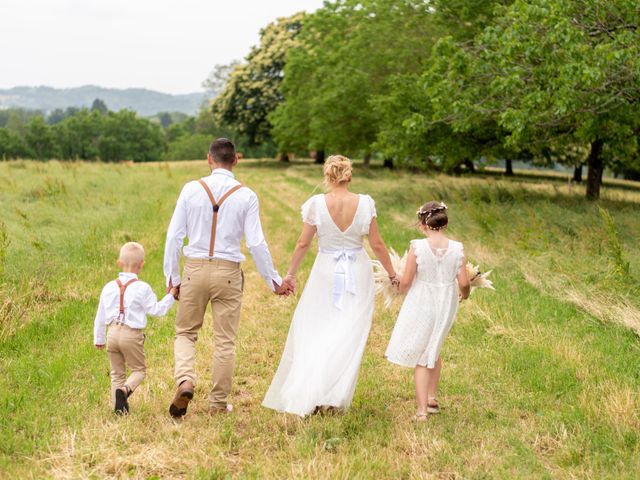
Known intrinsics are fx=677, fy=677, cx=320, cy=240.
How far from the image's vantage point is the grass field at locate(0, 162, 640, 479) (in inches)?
182

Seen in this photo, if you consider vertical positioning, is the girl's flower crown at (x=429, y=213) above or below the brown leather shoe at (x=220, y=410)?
above

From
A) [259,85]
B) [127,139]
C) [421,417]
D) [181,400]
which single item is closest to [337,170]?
[421,417]

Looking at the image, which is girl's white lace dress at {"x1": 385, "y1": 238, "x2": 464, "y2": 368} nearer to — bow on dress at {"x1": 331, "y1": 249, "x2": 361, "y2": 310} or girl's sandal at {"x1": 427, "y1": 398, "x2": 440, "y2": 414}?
girl's sandal at {"x1": 427, "y1": 398, "x2": 440, "y2": 414}

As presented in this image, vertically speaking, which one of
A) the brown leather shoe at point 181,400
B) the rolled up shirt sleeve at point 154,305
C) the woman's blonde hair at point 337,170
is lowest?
the brown leather shoe at point 181,400

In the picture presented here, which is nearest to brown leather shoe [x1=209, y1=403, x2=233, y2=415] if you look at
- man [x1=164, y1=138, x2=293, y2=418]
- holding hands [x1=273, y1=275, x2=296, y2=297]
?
man [x1=164, y1=138, x2=293, y2=418]

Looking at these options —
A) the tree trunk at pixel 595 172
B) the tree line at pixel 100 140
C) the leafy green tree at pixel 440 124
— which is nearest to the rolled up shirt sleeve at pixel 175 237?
the leafy green tree at pixel 440 124

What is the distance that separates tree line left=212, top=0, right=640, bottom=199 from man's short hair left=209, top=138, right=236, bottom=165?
8279mm

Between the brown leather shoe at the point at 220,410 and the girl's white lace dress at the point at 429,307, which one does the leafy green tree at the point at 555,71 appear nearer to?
the girl's white lace dress at the point at 429,307

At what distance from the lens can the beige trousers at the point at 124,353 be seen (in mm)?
5453

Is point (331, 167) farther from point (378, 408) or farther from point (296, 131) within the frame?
point (296, 131)

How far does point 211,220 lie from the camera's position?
18.2 ft

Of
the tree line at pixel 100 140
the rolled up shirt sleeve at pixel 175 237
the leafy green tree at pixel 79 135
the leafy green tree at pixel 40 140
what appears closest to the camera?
the rolled up shirt sleeve at pixel 175 237

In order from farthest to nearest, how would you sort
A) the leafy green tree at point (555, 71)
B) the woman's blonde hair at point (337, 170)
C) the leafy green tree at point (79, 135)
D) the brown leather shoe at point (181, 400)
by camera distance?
the leafy green tree at point (79, 135), the leafy green tree at point (555, 71), the woman's blonde hair at point (337, 170), the brown leather shoe at point (181, 400)

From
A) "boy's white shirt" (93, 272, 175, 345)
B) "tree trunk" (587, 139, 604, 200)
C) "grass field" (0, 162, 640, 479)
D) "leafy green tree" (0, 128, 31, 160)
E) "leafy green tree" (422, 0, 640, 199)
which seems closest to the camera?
"grass field" (0, 162, 640, 479)
